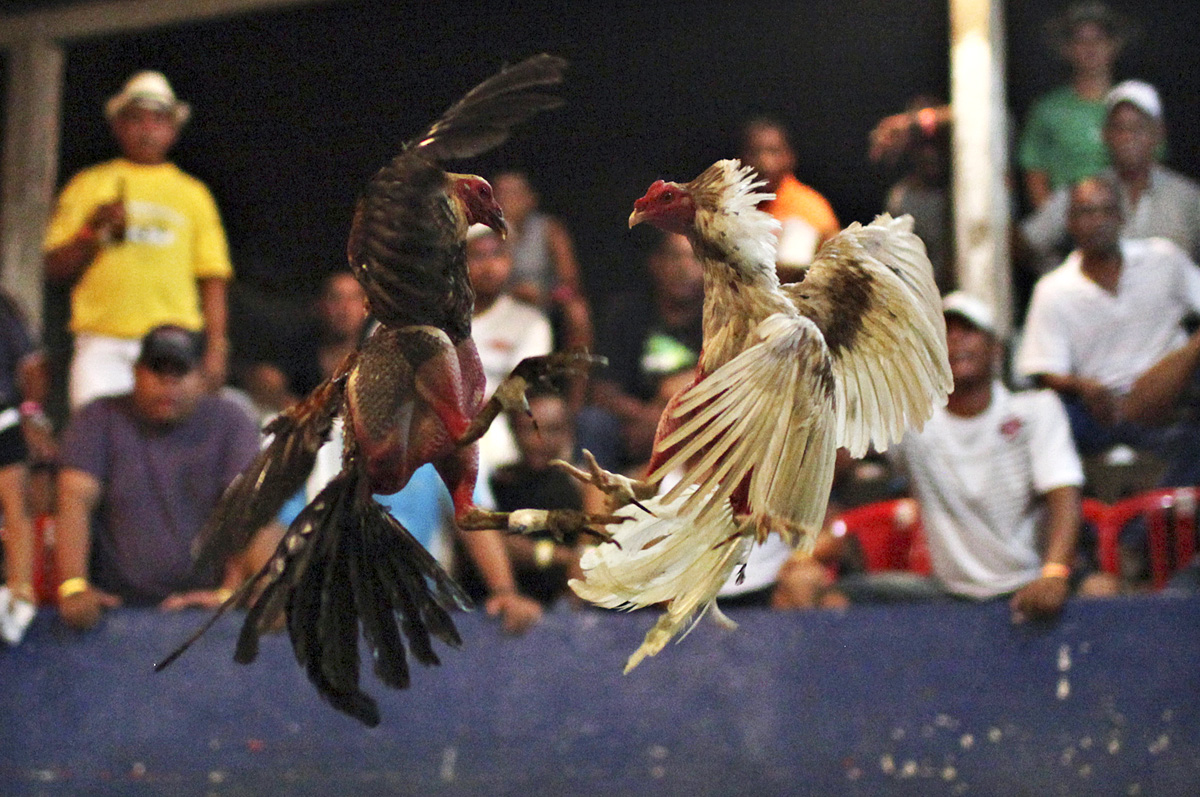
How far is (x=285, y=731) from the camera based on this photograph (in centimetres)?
664

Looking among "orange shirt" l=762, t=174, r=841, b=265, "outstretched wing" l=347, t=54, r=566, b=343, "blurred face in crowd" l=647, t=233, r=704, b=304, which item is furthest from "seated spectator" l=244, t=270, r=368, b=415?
"outstretched wing" l=347, t=54, r=566, b=343

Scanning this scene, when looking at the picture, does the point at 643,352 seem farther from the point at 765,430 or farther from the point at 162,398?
the point at 765,430

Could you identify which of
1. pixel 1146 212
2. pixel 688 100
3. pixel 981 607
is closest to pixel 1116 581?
pixel 981 607

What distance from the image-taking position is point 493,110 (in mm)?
2379

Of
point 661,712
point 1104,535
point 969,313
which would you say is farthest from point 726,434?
Result: point 1104,535

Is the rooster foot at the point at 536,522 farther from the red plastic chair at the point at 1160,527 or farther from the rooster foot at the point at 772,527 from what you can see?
the red plastic chair at the point at 1160,527

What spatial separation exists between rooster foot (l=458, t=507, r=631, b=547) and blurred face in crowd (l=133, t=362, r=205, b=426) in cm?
413

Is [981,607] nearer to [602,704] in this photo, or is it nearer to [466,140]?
[602,704]

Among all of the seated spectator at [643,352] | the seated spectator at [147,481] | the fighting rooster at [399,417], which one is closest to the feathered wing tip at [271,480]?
the fighting rooster at [399,417]

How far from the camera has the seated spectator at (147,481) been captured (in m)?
6.33

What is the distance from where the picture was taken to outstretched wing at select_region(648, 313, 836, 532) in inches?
96.5

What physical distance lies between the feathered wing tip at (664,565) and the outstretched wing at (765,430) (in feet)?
0.17

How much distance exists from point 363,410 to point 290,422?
0.31 metres

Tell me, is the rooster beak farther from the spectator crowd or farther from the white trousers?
the white trousers
